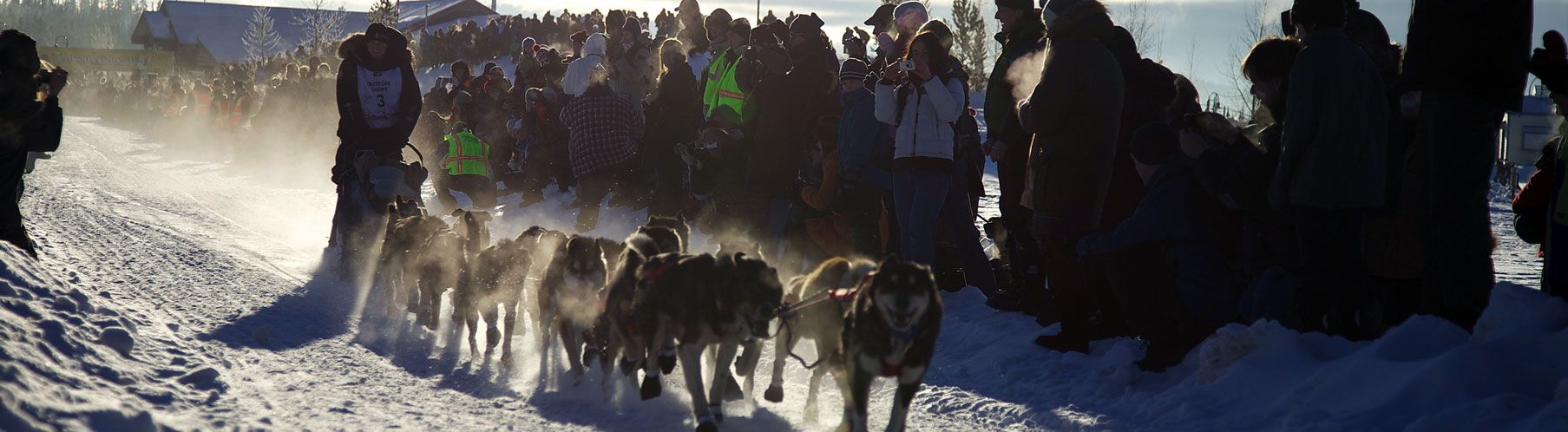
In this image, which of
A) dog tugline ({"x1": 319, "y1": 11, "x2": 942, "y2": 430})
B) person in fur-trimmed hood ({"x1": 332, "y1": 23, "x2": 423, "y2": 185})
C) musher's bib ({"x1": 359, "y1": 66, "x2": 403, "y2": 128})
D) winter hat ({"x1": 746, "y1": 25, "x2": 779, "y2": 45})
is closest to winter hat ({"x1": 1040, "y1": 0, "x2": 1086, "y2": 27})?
dog tugline ({"x1": 319, "y1": 11, "x2": 942, "y2": 430})

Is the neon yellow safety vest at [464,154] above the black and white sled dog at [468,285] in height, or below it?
above

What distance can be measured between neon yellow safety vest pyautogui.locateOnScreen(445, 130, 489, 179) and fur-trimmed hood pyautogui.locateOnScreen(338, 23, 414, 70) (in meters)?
4.35

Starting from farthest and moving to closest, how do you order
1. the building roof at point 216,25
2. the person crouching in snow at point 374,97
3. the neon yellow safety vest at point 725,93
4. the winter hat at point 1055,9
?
the building roof at point 216,25 → the neon yellow safety vest at point 725,93 → the person crouching in snow at point 374,97 → the winter hat at point 1055,9

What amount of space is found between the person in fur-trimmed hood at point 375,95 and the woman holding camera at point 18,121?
8.11 ft

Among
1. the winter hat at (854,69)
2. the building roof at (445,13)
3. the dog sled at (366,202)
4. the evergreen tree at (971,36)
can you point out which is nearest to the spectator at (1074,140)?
the winter hat at (854,69)

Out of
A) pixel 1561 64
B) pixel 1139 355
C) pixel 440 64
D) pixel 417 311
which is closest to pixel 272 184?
pixel 417 311

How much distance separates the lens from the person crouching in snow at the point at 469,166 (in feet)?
51.2

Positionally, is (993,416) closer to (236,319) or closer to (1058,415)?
(1058,415)

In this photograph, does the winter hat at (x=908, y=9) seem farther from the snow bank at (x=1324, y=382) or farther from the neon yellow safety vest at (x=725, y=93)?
the snow bank at (x=1324, y=382)

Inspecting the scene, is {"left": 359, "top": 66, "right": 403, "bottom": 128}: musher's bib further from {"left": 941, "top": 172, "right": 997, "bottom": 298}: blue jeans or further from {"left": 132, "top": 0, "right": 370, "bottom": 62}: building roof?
{"left": 132, "top": 0, "right": 370, "bottom": 62}: building roof

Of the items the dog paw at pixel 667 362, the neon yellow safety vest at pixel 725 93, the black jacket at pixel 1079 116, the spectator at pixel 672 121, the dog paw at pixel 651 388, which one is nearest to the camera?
the dog paw at pixel 667 362

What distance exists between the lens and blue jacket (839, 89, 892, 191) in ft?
29.6

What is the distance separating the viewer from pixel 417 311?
8.50 meters

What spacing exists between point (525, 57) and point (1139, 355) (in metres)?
13.4
